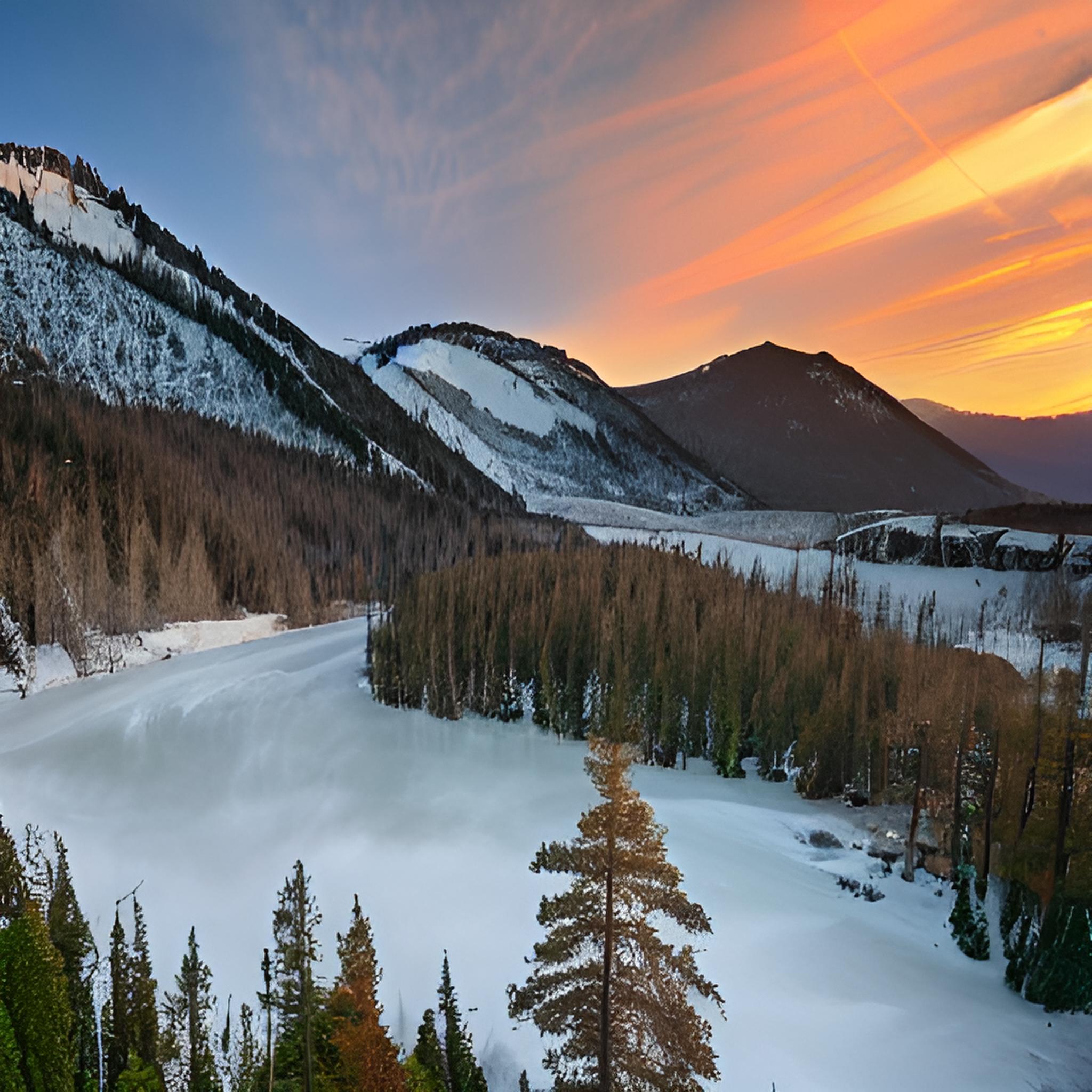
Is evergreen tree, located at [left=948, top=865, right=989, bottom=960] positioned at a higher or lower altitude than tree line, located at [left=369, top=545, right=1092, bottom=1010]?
lower

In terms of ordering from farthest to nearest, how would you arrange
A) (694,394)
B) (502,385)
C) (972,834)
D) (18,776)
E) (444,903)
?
1. (694,394)
2. (502,385)
3. (18,776)
4. (972,834)
5. (444,903)

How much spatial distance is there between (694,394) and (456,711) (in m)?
120

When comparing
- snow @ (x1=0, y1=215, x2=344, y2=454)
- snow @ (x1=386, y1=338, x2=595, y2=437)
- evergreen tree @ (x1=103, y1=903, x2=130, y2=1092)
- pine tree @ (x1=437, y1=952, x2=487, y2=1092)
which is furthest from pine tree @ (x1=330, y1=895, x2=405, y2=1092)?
snow @ (x1=386, y1=338, x2=595, y2=437)

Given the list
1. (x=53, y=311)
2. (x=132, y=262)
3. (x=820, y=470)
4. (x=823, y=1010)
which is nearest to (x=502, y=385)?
(x=132, y=262)

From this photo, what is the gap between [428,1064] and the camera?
3412mm

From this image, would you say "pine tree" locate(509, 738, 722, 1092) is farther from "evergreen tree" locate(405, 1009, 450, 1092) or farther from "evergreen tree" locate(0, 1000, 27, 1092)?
"evergreen tree" locate(0, 1000, 27, 1092)

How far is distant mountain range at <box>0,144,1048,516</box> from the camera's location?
29438 mm

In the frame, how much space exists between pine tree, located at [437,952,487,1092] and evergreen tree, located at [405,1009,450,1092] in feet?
0.11

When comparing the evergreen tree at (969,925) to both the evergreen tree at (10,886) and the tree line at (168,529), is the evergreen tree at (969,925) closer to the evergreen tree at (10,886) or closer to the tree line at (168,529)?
the evergreen tree at (10,886)

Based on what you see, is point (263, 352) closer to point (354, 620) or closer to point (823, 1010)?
point (354, 620)

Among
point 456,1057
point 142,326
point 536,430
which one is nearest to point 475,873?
point 456,1057

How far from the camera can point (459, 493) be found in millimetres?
37219

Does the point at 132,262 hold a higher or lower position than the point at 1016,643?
higher

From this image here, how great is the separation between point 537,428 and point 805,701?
54.7 metres
